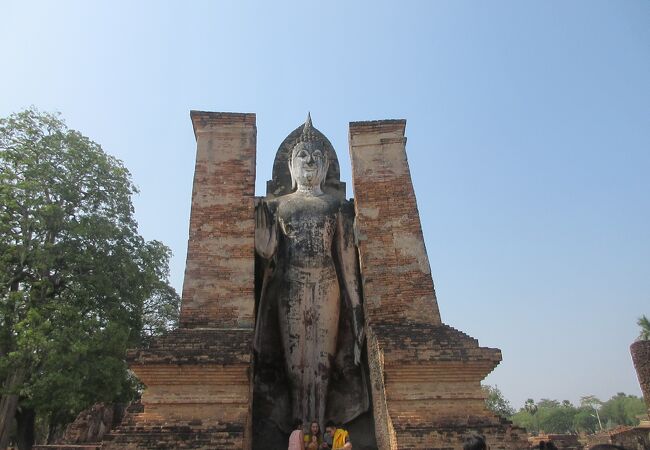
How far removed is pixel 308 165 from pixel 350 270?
5.93 feet

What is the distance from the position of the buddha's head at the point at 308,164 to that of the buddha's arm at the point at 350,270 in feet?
2.30

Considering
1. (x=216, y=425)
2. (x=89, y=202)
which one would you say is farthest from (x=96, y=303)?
(x=216, y=425)

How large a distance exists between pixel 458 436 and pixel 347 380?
196 centimetres

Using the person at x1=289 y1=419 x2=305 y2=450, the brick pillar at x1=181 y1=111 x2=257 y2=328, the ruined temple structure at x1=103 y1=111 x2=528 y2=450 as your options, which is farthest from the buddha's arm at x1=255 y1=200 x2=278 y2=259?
the person at x1=289 y1=419 x2=305 y2=450

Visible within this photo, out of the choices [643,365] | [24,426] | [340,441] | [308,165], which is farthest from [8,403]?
[643,365]

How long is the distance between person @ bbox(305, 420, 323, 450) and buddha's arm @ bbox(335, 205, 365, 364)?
42.2 inches

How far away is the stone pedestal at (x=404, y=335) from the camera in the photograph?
5.41m

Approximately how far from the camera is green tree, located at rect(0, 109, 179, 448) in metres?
14.7

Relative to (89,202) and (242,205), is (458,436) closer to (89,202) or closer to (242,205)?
(242,205)

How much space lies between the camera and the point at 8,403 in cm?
1530

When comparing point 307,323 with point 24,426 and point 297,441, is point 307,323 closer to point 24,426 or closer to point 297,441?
point 297,441

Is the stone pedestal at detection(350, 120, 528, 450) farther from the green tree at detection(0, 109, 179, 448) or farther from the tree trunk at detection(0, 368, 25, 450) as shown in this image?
the tree trunk at detection(0, 368, 25, 450)

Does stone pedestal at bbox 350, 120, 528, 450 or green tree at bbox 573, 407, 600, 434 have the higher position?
green tree at bbox 573, 407, 600, 434

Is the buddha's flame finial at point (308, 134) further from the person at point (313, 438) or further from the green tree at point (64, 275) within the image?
the green tree at point (64, 275)
